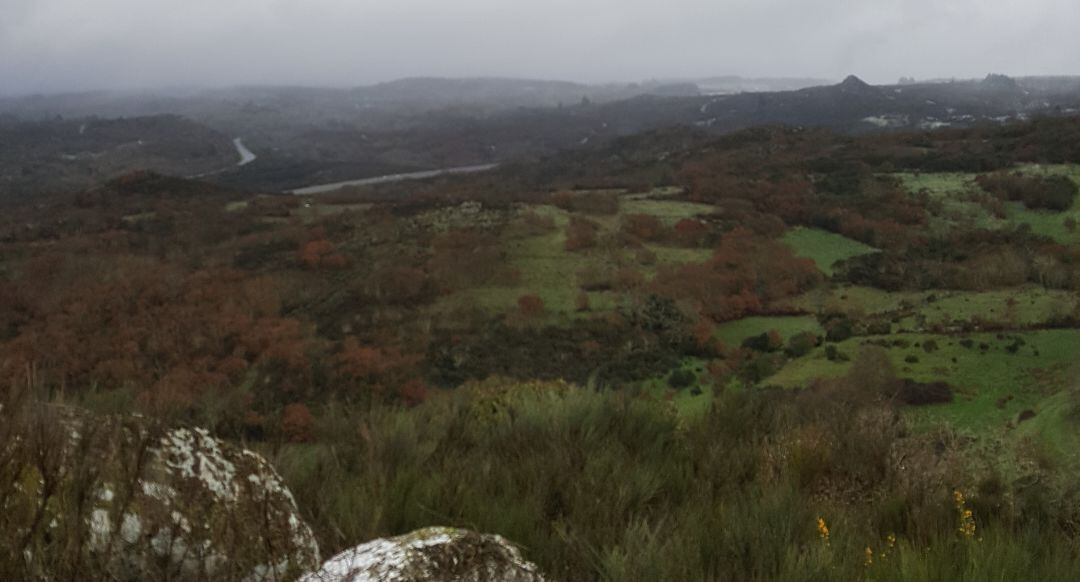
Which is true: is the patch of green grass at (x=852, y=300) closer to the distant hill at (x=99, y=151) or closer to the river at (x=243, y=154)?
the distant hill at (x=99, y=151)

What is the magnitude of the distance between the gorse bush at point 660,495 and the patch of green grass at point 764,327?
48.4ft

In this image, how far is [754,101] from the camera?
332 feet

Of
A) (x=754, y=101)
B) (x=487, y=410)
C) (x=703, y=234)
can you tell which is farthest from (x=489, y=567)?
(x=754, y=101)

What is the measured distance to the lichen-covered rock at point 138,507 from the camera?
2.19 meters

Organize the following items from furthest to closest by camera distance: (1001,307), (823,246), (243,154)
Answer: (243,154), (823,246), (1001,307)

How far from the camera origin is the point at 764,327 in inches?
828

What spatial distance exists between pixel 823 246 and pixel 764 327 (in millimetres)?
9895

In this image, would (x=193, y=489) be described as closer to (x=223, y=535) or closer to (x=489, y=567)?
(x=223, y=535)

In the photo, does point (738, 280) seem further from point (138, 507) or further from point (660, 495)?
point (138, 507)

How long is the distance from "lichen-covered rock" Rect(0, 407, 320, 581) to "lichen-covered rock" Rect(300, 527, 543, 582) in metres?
→ 0.43

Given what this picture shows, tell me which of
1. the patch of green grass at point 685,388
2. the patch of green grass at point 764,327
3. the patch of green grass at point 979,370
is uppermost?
the patch of green grass at point 979,370

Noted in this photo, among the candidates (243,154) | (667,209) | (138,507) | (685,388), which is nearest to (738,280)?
(685,388)

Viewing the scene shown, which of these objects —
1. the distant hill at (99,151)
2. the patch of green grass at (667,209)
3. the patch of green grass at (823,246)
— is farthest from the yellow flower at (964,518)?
the distant hill at (99,151)

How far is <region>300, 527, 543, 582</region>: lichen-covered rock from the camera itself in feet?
7.48
